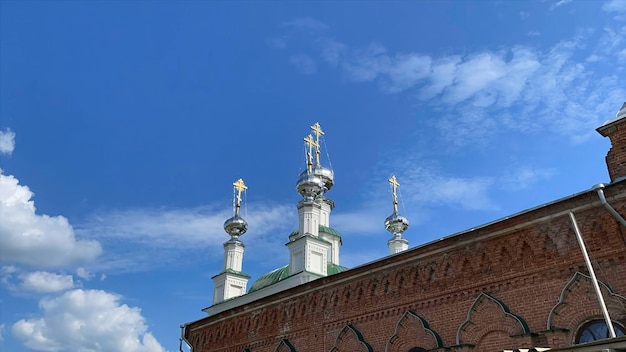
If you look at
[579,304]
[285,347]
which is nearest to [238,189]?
[285,347]

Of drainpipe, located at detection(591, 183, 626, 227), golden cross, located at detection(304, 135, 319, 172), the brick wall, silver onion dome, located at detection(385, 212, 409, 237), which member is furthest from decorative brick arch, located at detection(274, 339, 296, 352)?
silver onion dome, located at detection(385, 212, 409, 237)

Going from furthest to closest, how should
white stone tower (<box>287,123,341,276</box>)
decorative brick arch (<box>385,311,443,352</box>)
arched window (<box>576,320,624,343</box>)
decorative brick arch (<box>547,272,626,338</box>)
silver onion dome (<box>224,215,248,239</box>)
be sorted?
1. silver onion dome (<box>224,215,248,239</box>)
2. white stone tower (<box>287,123,341,276</box>)
3. decorative brick arch (<box>385,311,443,352</box>)
4. arched window (<box>576,320,624,343</box>)
5. decorative brick arch (<box>547,272,626,338</box>)

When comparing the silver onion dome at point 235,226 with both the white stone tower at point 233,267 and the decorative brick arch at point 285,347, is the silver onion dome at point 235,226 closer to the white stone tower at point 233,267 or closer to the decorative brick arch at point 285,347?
the white stone tower at point 233,267

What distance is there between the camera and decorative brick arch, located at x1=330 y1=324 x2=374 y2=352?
38.7 ft

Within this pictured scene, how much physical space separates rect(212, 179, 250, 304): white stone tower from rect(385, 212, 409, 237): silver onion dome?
22.6 ft

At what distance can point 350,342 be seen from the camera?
479 inches

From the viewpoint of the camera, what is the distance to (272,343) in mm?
14352

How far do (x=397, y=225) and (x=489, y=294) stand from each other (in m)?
16.7

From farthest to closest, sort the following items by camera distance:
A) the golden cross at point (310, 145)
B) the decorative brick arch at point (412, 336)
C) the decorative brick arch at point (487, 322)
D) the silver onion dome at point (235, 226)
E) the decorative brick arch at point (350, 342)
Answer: the silver onion dome at point (235, 226)
the golden cross at point (310, 145)
the decorative brick arch at point (350, 342)
the decorative brick arch at point (412, 336)
the decorative brick arch at point (487, 322)

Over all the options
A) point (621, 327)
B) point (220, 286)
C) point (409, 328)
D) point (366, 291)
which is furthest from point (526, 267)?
point (220, 286)

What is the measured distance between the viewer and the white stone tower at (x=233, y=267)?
23688 millimetres

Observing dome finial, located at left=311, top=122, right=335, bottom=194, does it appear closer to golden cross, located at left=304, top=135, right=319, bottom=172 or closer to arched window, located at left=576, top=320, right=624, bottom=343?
golden cross, located at left=304, top=135, right=319, bottom=172

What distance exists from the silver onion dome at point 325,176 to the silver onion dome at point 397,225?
384 centimetres

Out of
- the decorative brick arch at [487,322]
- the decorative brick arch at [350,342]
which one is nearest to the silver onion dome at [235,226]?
the decorative brick arch at [350,342]
